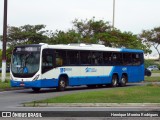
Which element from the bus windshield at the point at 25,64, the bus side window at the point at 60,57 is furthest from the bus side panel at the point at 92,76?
the bus windshield at the point at 25,64

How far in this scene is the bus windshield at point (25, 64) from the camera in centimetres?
2505

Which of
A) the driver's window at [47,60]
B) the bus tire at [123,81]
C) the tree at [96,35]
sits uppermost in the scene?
the tree at [96,35]

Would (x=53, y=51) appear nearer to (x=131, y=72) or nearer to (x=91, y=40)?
(x=131, y=72)

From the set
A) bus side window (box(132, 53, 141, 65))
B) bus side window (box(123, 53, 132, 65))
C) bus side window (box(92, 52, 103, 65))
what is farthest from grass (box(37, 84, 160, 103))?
bus side window (box(132, 53, 141, 65))

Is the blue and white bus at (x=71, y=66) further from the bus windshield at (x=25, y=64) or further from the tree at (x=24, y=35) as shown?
the tree at (x=24, y=35)

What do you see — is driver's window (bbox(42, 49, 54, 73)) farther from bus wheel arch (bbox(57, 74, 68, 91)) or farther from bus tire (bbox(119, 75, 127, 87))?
bus tire (bbox(119, 75, 127, 87))

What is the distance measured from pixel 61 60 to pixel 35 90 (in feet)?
7.91

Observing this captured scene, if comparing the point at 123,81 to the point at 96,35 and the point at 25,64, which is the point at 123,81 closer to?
the point at 25,64

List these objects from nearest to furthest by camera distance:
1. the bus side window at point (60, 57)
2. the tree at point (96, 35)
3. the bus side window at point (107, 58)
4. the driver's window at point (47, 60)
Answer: the driver's window at point (47, 60), the bus side window at point (60, 57), the bus side window at point (107, 58), the tree at point (96, 35)

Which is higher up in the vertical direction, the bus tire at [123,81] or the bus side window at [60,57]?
the bus side window at [60,57]

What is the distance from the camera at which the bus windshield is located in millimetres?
25047

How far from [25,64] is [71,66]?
10.6 ft

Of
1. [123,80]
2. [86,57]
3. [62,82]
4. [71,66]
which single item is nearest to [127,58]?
[123,80]

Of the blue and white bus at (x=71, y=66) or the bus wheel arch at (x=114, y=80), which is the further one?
the bus wheel arch at (x=114, y=80)
